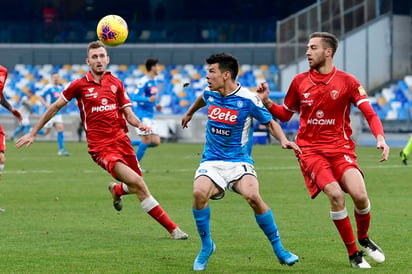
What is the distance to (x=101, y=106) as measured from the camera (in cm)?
1154

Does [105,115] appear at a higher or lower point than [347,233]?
higher

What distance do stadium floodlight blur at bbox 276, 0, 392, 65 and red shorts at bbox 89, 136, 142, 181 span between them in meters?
27.2

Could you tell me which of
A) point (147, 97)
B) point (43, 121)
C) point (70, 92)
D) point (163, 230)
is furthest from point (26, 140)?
point (147, 97)

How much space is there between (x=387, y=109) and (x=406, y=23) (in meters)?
4.66

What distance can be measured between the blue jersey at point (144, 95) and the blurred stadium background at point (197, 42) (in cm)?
→ 1574

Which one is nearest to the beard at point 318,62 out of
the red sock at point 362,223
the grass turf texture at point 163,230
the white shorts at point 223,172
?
the white shorts at point 223,172

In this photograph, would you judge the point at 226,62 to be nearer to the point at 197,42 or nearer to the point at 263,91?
the point at 263,91

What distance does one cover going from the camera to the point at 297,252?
32.9 ft

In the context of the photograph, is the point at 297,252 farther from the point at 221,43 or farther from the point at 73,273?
the point at 221,43

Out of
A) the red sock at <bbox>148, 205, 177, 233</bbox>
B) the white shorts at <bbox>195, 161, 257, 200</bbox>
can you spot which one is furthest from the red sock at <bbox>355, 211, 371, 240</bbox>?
the red sock at <bbox>148, 205, 177, 233</bbox>

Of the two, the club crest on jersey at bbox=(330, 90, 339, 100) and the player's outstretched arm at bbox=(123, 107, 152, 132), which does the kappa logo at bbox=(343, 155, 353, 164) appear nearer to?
the club crest on jersey at bbox=(330, 90, 339, 100)

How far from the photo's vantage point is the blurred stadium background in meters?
38.8

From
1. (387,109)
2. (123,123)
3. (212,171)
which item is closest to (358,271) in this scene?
(212,171)

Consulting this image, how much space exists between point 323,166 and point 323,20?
2939cm
